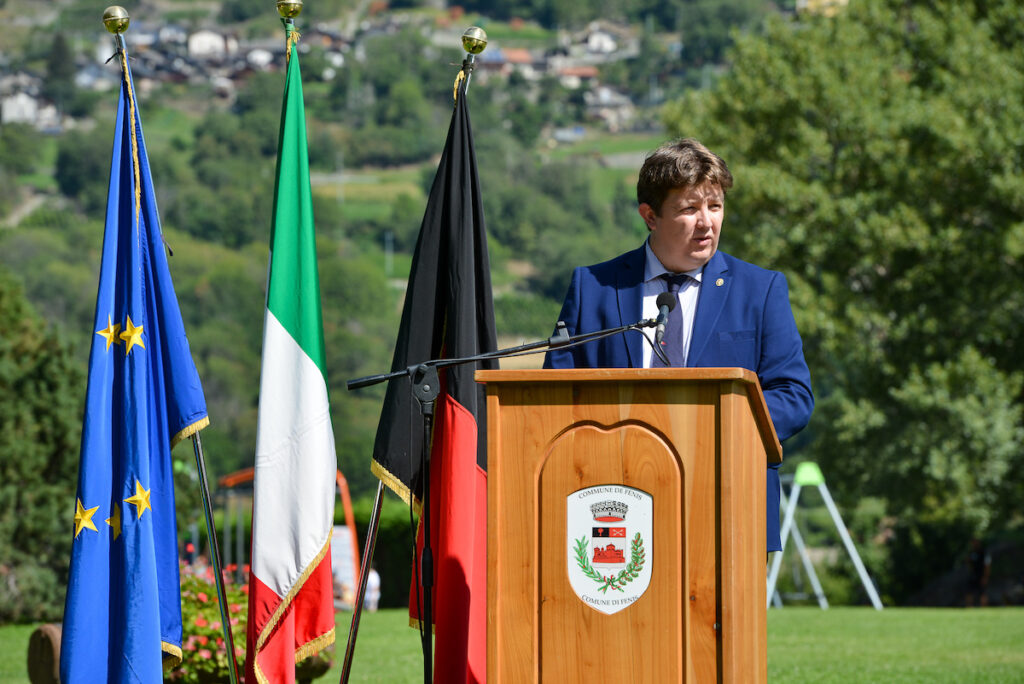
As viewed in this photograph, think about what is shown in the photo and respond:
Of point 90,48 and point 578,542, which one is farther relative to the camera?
point 90,48

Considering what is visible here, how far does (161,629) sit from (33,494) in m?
15.1

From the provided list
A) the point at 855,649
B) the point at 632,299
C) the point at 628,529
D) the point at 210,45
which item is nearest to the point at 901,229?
the point at 855,649

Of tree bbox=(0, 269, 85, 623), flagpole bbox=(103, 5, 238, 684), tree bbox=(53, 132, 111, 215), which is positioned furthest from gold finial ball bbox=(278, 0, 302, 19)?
tree bbox=(53, 132, 111, 215)

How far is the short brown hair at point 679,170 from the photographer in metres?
4.03

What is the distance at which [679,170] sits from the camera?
13.2 feet

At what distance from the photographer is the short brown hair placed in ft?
13.2

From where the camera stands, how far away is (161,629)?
5.27 metres

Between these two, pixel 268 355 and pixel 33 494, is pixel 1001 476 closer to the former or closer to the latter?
pixel 33 494

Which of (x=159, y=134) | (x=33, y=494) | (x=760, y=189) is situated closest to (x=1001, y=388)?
(x=760, y=189)

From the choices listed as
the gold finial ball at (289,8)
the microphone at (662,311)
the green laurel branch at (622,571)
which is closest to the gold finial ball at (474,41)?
the gold finial ball at (289,8)

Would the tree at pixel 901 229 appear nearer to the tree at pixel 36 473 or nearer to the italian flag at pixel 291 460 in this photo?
the tree at pixel 36 473

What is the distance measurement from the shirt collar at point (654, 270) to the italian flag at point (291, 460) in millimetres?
1587

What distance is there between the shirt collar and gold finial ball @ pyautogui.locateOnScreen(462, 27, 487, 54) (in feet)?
4.40

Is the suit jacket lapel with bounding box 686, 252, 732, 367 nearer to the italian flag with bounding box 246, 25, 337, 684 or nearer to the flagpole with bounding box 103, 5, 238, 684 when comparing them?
the italian flag with bounding box 246, 25, 337, 684
